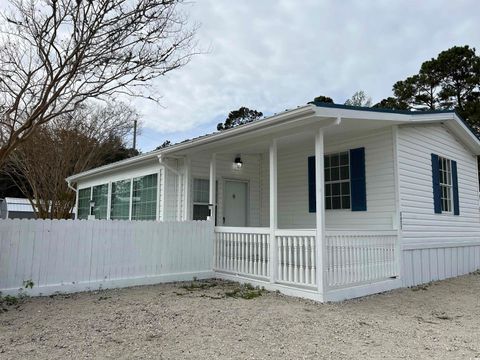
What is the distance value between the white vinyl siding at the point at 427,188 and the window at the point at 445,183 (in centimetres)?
17

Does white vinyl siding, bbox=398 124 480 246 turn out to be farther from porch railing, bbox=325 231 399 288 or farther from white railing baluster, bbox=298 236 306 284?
white railing baluster, bbox=298 236 306 284

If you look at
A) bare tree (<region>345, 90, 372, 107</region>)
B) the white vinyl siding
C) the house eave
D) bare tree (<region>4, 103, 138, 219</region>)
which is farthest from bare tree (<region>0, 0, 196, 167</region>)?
bare tree (<region>345, 90, 372, 107</region>)

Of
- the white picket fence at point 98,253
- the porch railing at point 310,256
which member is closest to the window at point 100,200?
the white picket fence at point 98,253

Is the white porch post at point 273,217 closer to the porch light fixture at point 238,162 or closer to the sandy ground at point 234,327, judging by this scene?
the sandy ground at point 234,327

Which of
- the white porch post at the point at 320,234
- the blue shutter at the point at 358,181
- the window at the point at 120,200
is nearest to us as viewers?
the white porch post at the point at 320,234

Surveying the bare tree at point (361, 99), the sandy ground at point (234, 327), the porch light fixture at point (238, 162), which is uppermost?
the bare tree at point (361, 99)

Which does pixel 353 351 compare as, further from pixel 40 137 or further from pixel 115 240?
pixel 40 137

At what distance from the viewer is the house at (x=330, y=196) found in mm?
6379

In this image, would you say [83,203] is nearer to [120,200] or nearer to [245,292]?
[120,200]

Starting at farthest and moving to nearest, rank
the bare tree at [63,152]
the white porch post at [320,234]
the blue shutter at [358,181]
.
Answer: the bare tree at [63,152] → the blue shutter at [358,181] → the white porch post at [320,234]

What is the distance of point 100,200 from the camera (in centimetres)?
1323

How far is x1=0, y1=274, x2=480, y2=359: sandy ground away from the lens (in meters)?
3.84

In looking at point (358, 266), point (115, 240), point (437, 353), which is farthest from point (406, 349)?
point (115, 240)

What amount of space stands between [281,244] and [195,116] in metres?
13.0
